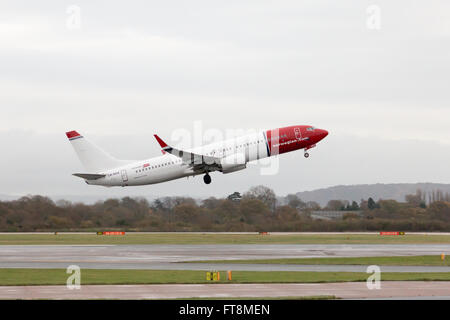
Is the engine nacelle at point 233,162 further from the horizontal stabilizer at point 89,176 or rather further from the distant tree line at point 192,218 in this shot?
the distant tree line at point 192,218

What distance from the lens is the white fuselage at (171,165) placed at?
69.9 m

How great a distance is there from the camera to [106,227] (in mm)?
119250

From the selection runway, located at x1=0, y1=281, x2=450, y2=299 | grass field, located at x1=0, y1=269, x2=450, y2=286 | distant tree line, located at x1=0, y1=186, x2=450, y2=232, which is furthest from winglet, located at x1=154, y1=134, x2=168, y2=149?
distant tree line, located at x1=0, y1=186, x2=450, y2=232

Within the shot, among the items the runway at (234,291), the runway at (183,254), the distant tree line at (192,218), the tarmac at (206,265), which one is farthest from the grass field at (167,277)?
the distant tree line at (192,218)

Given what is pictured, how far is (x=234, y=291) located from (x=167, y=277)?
28.3 ft

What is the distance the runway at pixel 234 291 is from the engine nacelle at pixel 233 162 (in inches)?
1084

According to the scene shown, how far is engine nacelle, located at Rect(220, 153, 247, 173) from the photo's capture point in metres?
69.3

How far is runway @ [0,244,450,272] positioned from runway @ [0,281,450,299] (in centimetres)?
1044

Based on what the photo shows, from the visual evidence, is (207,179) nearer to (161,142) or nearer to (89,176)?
(161,142)

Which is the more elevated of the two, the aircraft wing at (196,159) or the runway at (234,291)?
the aircraft wing at (196,159)

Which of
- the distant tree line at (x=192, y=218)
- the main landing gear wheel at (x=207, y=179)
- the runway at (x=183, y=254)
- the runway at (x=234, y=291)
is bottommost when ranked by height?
the runway at (x=234, y=291)

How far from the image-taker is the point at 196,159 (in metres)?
70.6

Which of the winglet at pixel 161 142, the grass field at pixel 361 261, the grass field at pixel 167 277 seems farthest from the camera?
the winglet at pixel 161 142
